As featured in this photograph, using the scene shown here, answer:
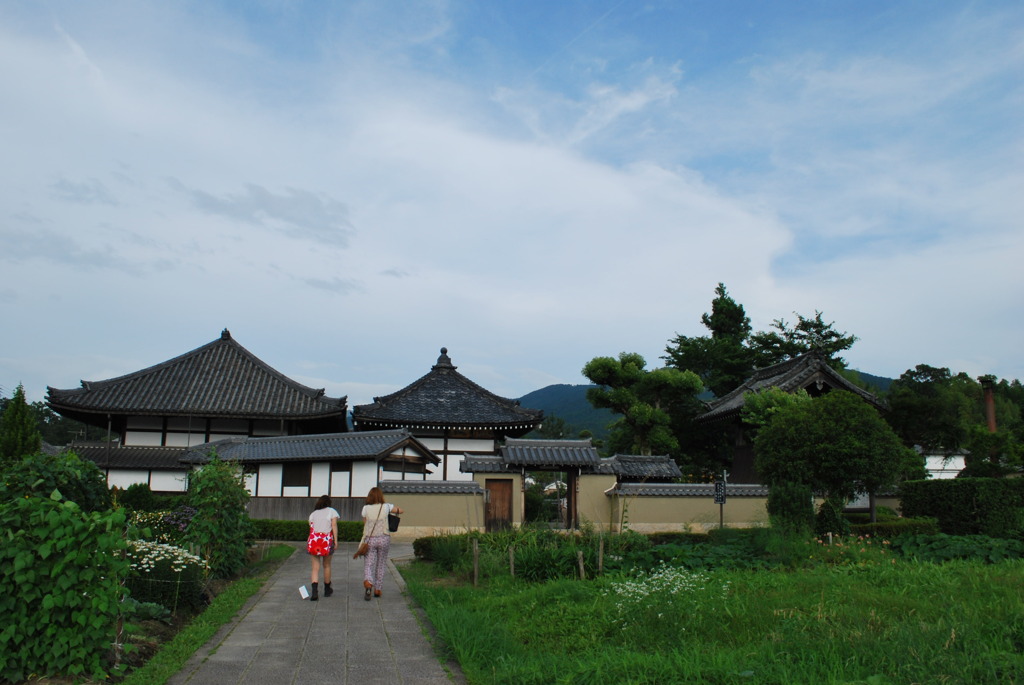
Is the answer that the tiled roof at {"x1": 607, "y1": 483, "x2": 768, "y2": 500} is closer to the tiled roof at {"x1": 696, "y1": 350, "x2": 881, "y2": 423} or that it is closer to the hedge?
the tiled roof at {"x1": 696, "y1": 350, "x2": 881, "y2": 423}

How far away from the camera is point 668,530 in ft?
74.5

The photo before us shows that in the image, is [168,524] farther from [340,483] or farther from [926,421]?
[926,421]

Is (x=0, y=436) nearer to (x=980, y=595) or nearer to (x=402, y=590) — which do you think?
(x=402, y=590)

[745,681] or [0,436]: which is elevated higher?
[0,436]

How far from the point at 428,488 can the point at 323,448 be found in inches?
185

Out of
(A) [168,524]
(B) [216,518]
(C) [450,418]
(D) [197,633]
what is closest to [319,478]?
(C) [450,418]

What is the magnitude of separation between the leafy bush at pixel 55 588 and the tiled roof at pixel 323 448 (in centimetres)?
1763

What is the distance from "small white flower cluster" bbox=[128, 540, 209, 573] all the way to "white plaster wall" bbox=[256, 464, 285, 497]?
51.4 feet

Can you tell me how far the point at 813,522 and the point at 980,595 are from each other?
929 centimetres

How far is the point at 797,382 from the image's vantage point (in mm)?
29219

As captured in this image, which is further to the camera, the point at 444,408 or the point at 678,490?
the point at 444,408

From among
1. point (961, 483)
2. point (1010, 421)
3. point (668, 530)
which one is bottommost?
point (668, 530)

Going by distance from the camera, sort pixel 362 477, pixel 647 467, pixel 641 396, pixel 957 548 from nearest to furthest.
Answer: pixel 957 548 → pixel 362 477 → pixel 647 467 → pixel 641 396

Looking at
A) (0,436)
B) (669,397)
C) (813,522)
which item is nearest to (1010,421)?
(669,397)
